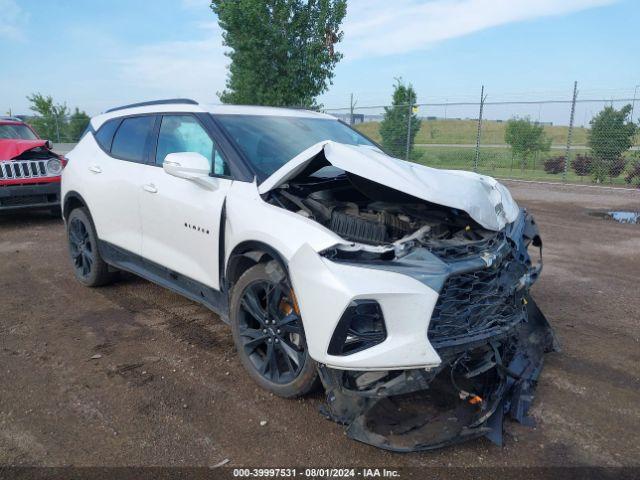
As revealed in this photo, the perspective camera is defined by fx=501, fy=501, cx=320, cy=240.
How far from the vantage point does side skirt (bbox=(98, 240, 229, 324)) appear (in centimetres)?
354

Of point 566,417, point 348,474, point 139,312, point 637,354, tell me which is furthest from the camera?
point 139,312

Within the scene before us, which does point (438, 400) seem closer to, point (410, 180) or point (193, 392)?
point (410, 180)

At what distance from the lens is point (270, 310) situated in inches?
119

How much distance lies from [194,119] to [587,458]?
334 centimetres

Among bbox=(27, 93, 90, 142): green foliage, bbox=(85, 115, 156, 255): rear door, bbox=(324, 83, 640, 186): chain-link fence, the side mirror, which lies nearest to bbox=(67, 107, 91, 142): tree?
bbox=(27, 93, 90, 142): green foliage

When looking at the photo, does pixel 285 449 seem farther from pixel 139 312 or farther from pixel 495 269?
pixel 139 312

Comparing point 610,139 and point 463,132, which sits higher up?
point 463,132

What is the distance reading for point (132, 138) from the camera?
4543mm

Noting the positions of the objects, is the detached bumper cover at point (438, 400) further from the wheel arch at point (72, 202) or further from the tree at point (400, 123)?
the tree at point (400, 123)

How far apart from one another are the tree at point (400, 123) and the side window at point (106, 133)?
521 inches

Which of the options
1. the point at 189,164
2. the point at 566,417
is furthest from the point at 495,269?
the point at 189,164

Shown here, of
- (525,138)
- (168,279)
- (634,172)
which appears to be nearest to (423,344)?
(168,279)

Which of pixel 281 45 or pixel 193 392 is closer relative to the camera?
pixel 193 392

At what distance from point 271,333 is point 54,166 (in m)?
7.40
